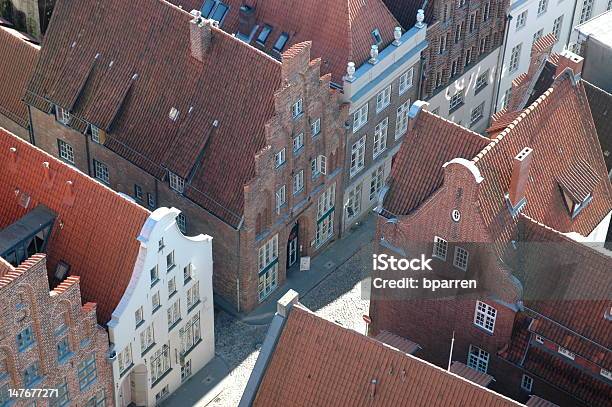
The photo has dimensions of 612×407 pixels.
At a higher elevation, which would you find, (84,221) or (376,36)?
(376,36)

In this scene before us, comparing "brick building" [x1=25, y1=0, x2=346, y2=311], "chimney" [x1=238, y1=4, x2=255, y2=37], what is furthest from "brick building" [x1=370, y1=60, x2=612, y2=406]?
"chimney" [x1=238, y1=4, x2=255, y2=37]

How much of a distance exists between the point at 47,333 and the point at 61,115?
29.8m

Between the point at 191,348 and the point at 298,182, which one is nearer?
the point at 191,348

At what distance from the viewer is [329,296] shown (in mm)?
92000

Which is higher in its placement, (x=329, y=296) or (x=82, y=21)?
(x=82, y=21)

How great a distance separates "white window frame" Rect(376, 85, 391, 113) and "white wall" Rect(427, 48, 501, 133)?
19.5ft

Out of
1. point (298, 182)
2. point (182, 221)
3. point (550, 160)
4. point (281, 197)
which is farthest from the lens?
point (182, 221)

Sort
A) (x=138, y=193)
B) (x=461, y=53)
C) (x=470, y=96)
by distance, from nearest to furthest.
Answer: (x=138, y=193)
(x=461, y=53)
(x=470, y=96)

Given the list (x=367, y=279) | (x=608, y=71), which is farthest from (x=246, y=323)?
(x=608, y=71)

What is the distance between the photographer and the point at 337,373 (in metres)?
66.4

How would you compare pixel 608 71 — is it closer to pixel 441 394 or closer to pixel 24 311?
pixel 441 394

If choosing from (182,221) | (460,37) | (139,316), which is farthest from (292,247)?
(460,37)

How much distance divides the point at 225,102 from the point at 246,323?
56.0 feet

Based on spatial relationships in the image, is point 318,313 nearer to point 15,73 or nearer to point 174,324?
point 174,324
